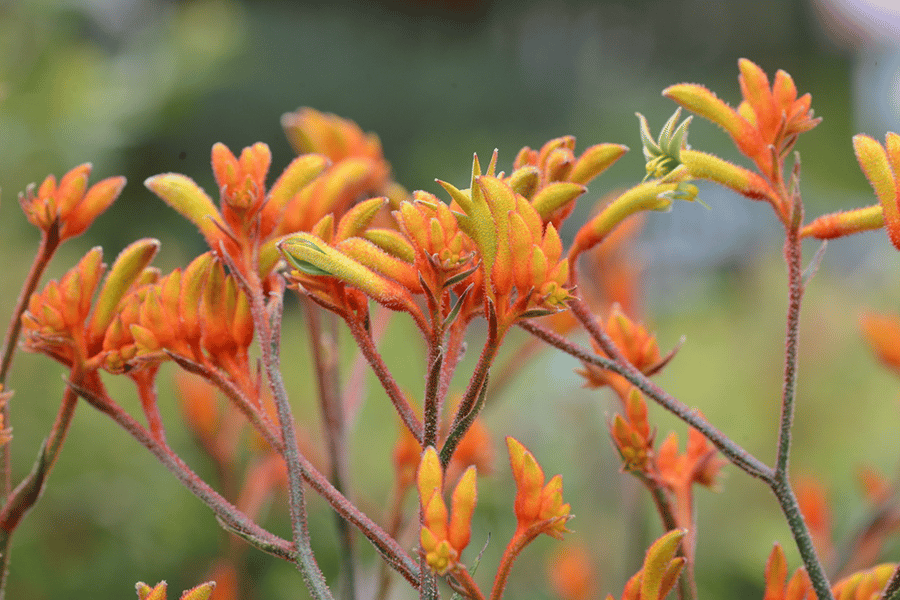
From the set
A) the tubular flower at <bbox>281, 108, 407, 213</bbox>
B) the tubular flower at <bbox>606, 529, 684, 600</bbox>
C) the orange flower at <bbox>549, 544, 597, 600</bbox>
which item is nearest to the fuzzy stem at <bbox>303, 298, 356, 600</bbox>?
the tubular flower at <bbox>281, 108, 407, 213</bbox>

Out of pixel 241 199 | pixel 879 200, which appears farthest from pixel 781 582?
pixel 241 199

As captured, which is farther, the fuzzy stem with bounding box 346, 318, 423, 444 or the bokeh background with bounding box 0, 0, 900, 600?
the bokeh background with bounding box 0, 0, 900, 600

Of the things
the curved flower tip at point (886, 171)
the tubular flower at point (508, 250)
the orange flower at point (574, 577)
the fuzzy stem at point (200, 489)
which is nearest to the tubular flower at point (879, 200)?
the curved flower tip at point (886, 171)

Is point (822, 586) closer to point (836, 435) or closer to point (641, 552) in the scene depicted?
point (641, 552)

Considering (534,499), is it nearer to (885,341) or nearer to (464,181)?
(464,181)

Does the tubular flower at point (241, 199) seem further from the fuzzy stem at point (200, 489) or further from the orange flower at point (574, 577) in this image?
the orange flower at point (574, 577)

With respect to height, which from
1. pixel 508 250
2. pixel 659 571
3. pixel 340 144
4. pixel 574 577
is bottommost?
pixel 574 577

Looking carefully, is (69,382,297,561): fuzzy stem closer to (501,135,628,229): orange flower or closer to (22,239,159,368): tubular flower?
(22,239,159,368): tubular flower
